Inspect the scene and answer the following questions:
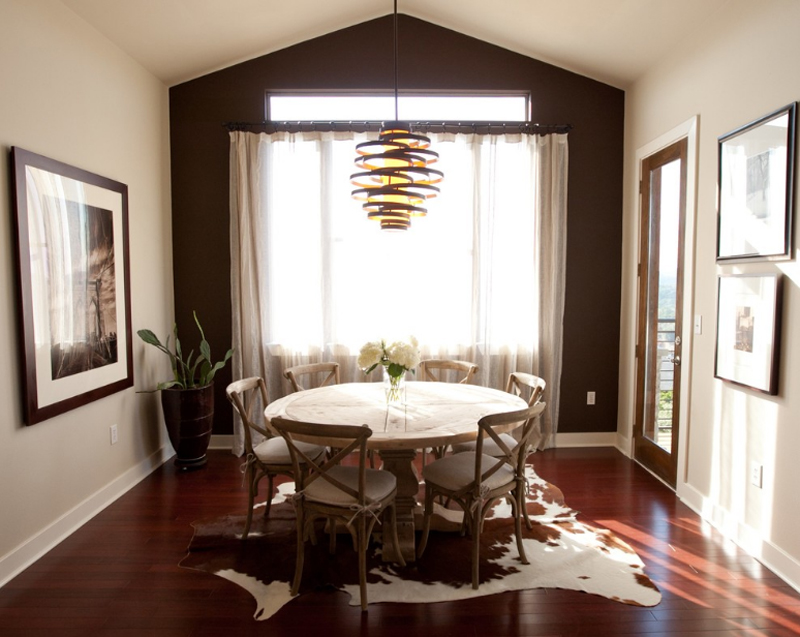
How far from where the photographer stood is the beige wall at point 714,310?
266cm

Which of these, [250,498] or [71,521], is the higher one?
[250,498]

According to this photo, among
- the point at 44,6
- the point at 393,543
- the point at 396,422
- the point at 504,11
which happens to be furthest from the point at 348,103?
the point at 393,543

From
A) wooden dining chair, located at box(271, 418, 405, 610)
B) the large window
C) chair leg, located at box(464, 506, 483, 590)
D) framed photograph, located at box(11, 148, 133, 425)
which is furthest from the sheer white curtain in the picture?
chair leg, located at box(464, 506, 483, 590)

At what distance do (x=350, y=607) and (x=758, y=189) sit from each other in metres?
2.86

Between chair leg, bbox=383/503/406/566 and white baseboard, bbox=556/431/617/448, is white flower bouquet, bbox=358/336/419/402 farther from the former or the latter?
white baseboard, bbox=556/431/617/448

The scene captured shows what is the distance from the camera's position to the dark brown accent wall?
15.0 feet

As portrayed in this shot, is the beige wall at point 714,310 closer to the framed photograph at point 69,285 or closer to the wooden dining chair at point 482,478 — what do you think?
the wooden dining chair at point 482,478

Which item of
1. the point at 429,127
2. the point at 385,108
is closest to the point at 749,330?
the point at 429,127

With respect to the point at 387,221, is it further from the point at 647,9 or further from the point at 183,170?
the point at 183,170

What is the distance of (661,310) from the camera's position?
402cm

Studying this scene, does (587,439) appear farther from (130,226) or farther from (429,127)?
(130,226)

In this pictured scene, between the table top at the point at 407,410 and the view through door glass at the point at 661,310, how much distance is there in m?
1.40

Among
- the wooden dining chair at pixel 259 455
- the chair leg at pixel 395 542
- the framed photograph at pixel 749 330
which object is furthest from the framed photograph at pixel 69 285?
the framed photograph at pixel 749 330

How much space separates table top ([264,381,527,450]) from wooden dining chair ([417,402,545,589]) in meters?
0.11
